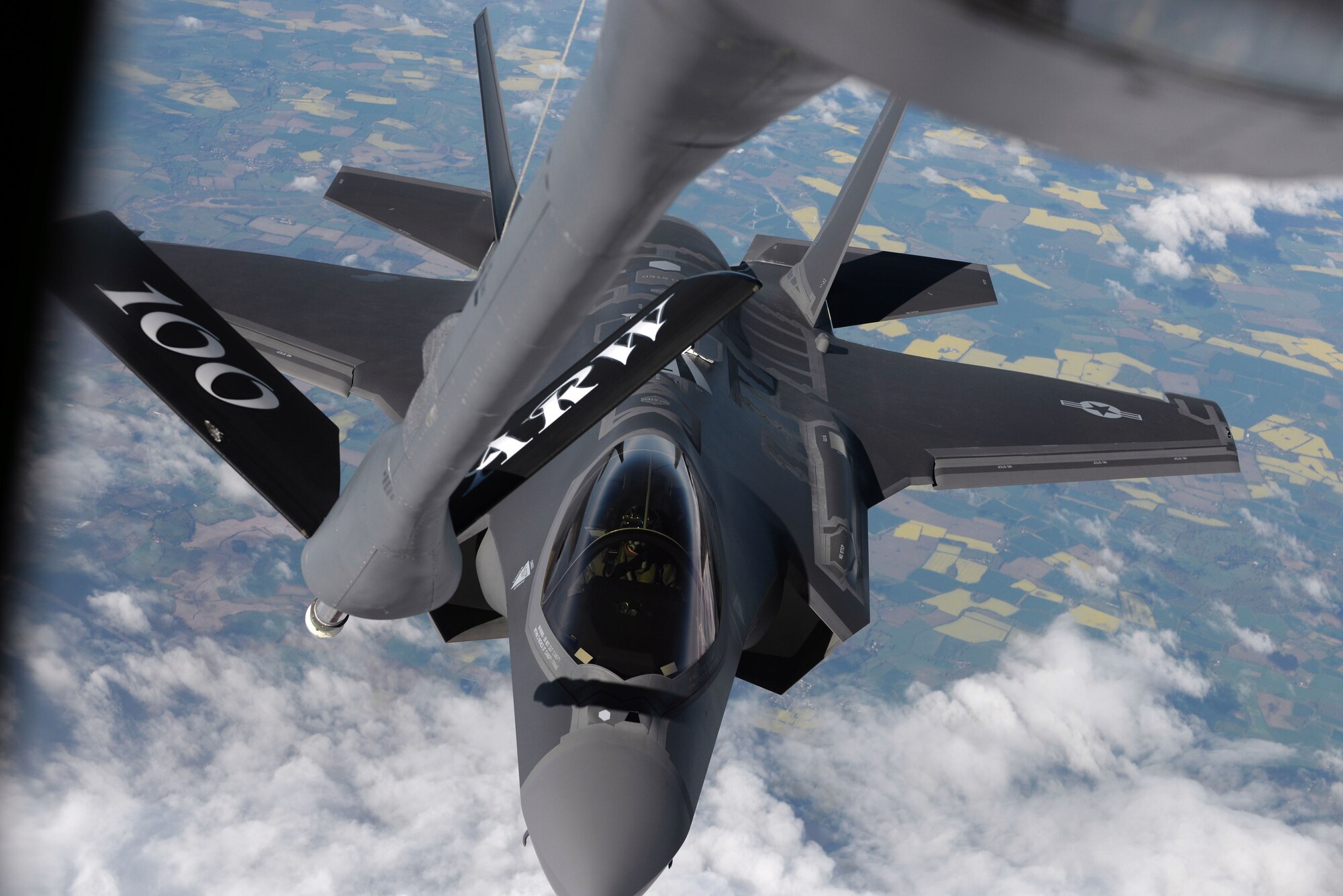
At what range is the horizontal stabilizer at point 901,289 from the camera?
15.9m

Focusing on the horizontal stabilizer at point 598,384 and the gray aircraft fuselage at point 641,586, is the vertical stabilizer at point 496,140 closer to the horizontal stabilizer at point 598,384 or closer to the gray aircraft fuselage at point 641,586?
the gray aircraft fuselage at point 641,586

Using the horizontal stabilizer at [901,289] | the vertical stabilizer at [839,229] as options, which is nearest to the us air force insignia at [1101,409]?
the horizontal stabilizer at [901,289]

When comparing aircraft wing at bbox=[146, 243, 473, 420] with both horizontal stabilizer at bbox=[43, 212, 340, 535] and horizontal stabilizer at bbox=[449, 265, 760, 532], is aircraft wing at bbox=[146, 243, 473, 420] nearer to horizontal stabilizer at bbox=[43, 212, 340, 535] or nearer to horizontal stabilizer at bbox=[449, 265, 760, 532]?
horizontal stabilizer at bbox=[43, 212, 340, 535]

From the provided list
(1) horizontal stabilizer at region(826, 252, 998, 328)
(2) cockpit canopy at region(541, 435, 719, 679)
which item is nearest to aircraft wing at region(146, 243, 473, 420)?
(2) cockpit canopy at region(541, 435, 719, 679)

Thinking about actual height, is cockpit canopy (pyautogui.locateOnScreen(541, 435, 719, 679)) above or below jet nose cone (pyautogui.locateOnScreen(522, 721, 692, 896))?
above

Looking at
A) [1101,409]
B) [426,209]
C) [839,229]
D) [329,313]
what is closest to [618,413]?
[329,313]

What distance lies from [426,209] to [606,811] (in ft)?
42.3

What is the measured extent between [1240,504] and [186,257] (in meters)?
93.8

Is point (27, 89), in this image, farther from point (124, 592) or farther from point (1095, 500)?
point (1095, 500)

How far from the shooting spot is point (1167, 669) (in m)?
69.1

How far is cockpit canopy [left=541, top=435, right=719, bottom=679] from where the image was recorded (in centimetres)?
757

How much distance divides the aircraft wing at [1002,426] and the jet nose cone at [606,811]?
6.87 metres

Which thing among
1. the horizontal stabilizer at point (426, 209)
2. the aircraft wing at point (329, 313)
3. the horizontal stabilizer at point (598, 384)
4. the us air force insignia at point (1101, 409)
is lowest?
the aircraft wing at point (329, 313)

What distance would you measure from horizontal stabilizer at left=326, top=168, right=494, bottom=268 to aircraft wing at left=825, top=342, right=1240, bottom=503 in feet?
23.0
